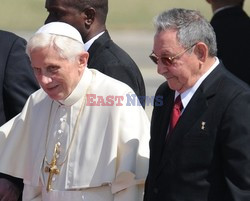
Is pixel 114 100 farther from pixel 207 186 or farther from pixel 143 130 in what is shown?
pixel 207 186

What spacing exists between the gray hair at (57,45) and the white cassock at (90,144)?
20 cm

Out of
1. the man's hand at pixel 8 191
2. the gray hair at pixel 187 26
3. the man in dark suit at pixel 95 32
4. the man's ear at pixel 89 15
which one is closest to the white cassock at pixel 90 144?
the man's hand at pixel 8 191

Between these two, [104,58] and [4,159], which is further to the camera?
[104,58]

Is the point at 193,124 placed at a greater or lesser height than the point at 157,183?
greater

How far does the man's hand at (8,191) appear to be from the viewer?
5.13m

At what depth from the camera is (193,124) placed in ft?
14.1

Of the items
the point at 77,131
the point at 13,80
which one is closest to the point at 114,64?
the point at 13,80

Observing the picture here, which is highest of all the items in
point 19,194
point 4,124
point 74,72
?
point 74,72

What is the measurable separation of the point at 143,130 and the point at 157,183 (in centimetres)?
48

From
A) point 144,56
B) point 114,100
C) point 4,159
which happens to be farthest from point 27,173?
point 144,56

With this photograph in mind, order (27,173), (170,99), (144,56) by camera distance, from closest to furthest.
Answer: (170,99) → (27,173) → (144,56)

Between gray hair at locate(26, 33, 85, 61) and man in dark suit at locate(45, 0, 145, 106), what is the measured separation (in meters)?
0.94

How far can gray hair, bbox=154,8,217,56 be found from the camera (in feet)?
14.0

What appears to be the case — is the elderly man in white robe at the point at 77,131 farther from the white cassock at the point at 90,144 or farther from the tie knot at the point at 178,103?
the tie knot at the point at 178,103
